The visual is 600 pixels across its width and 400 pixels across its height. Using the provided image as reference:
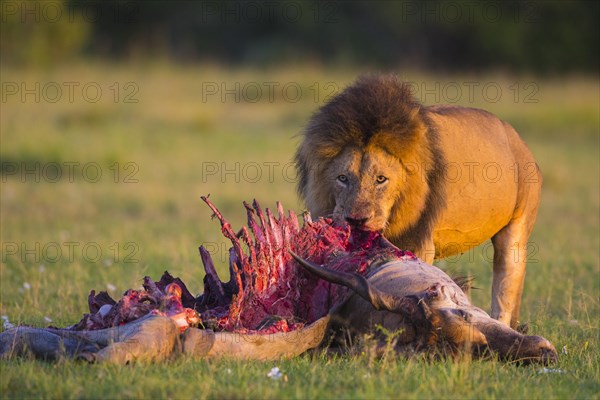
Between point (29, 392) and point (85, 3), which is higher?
point (85, 3)

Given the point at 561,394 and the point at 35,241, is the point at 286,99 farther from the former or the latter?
the point at 561,394

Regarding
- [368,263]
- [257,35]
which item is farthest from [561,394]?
[257,35]

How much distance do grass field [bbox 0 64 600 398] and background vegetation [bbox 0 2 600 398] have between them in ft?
0.06

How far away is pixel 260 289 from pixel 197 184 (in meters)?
10.00

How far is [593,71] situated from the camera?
109 feet

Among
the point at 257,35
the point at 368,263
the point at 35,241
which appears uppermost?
the point at 257,35

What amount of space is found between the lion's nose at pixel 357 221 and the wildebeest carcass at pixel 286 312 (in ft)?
0.70

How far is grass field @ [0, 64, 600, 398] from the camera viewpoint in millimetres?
4426

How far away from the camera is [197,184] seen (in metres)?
15.0

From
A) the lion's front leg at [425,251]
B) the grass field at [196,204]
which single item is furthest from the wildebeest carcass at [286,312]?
the lion's front leg at [425,251]

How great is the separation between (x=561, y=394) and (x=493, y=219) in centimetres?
258

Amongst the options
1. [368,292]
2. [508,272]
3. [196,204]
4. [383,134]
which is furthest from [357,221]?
[196,204]

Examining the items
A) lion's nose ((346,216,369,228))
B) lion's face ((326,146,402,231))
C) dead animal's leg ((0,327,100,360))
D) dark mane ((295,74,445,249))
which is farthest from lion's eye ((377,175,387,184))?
dead animal's leg ((0,327,100,360))

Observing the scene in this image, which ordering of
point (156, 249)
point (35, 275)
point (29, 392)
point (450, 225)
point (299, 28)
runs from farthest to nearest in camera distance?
point (299, 28) < point (156, 249) < point (35, 275) < point (450, 225) < point (29, 392)
